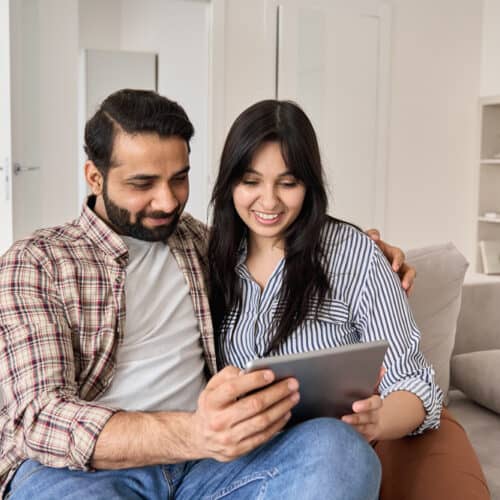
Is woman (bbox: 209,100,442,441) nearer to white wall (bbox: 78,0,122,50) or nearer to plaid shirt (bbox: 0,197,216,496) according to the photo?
plaid shirt (bbox: 0,197,216,496)

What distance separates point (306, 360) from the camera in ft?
3.34

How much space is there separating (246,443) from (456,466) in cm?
52

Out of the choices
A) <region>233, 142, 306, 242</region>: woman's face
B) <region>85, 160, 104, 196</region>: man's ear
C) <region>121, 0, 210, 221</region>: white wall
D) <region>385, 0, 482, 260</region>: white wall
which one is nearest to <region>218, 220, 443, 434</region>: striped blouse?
<region>233, 142, 306, 242</region>: woman's face

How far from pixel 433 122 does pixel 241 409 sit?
4248 millimetres

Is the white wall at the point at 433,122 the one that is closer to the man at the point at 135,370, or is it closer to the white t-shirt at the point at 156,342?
the man at the point at 135,370

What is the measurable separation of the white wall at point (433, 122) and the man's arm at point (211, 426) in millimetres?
3882

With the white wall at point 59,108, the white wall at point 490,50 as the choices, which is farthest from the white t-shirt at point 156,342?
the white wall at point 490,50

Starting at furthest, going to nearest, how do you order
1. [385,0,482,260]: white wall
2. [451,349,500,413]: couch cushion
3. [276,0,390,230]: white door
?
[385,0,482,260]: white wall
[276,0,390,230]: white door
[451,349,500,413]: couch cushion

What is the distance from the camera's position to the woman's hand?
1192mm

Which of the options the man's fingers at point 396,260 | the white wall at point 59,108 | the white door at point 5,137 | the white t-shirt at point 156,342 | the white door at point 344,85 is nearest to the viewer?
the white t-shirt at point 156,342

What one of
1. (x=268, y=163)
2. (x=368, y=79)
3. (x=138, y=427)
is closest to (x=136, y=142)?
(x=268, y=163)

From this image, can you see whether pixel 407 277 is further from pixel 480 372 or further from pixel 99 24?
pixel 99 24

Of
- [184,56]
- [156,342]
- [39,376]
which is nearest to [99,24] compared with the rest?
[184,56]

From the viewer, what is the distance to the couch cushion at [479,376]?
1994 millimetres
